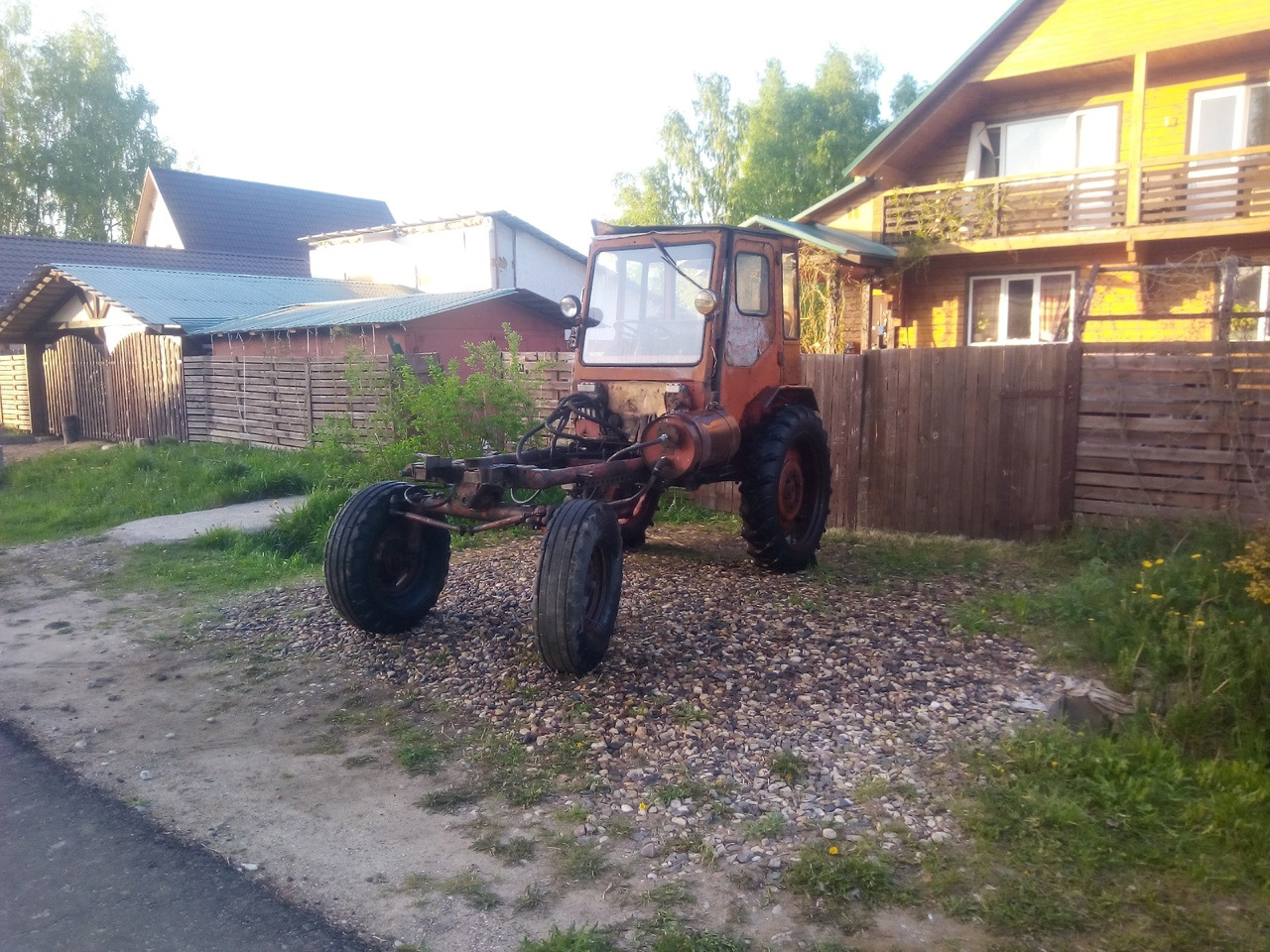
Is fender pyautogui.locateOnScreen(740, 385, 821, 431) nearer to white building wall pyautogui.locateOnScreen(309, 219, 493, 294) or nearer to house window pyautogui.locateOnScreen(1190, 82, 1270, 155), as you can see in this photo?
house window pyautogui.locateOnScreen(1190, 82, 1270, 155)

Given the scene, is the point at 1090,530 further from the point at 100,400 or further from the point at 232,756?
the point at 100,400

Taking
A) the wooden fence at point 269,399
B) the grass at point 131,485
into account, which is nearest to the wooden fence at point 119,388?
the wooden fence at point 269,399

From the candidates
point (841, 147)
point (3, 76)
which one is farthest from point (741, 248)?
point (3, 76)

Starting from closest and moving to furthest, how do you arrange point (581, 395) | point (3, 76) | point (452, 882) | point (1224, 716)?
point (452, 882) → point (1224, 716) → point (581, 395) → point (3, 76)

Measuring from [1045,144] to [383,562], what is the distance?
1359 cm

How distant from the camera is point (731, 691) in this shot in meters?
5.55

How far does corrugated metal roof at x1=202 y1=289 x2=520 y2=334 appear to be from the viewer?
17.5 meters

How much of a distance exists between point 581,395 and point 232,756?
11.5ft

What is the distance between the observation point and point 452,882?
3828 mm

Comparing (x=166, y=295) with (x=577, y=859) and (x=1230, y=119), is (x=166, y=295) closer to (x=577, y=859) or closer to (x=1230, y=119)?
(x=1230, y=119)

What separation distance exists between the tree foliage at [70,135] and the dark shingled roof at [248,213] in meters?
6.06

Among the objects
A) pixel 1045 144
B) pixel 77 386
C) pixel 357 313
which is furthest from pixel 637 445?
pixel 77 386

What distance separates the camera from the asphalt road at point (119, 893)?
11.5ft

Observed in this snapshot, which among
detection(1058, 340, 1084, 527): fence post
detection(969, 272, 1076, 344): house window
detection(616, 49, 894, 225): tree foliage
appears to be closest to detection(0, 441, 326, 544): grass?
detection(1058, 340, 1084, 527): fence post
